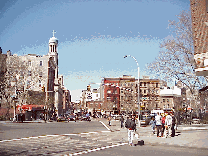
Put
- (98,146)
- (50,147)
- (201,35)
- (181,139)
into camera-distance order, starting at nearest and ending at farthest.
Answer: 1. (50,147)
2. (98,146)
3. (181,139)
4. (201,35)

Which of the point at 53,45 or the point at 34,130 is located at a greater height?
the point at 53,45

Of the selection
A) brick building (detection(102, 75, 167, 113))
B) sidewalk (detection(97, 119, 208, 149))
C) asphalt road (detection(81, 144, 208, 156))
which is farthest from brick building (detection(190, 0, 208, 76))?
brick building (detection(102, 75, 167, 113))

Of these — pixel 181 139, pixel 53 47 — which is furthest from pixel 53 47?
→ pixel 181 139

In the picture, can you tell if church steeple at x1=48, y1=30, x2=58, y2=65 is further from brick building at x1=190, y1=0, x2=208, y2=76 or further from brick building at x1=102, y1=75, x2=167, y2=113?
brick building at x1=190, y1=0, x2=208, y2=76

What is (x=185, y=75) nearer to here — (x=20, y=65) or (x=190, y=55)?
(x=190, y=55)

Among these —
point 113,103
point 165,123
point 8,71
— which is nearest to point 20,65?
point 8,71

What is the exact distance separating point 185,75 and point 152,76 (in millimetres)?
3993

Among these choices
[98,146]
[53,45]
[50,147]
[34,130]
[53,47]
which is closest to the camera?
[50,147]

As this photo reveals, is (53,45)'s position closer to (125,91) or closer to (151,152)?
(125,91)

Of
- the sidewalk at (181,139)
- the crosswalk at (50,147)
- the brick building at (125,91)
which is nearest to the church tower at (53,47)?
the brick building at (125,91)

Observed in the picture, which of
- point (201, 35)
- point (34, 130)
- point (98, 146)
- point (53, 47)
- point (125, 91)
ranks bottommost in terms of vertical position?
point (34, 130)

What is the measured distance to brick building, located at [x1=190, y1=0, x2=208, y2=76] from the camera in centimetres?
1800

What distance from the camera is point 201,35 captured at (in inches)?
747

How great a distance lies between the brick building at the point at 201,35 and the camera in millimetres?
18000
